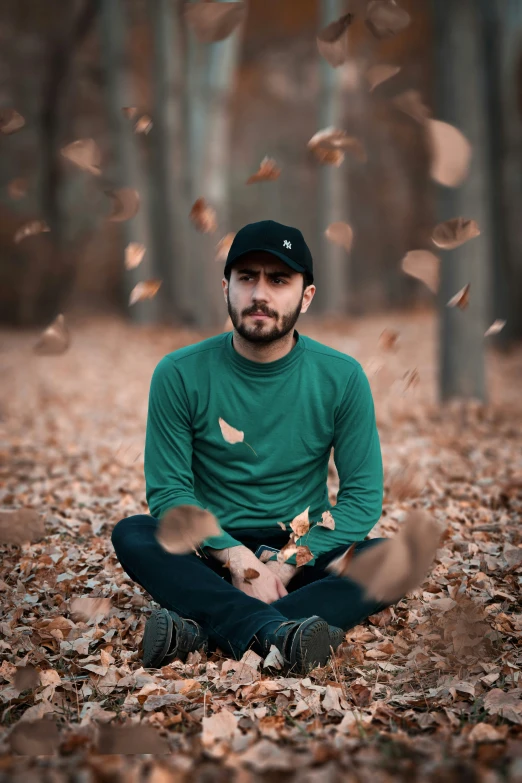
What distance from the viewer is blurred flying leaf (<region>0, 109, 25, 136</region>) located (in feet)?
10.4

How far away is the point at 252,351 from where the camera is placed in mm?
3012

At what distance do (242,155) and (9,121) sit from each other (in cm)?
1349

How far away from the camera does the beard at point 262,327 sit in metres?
2.89

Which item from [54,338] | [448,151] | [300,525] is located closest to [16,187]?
[54,338]

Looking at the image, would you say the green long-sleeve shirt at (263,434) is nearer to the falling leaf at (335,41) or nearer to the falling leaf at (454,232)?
the falling leaf at (454,232)

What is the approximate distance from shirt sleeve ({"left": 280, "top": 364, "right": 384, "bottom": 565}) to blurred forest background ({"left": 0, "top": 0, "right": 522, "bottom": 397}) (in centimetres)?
375

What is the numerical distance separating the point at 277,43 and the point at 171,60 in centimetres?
540

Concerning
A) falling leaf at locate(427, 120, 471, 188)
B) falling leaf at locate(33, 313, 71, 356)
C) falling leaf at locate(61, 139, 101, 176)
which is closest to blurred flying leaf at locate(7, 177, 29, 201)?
falling leaf at locate(61, 139, 101, 176)

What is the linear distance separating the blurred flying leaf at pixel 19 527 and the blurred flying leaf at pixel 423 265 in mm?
1976

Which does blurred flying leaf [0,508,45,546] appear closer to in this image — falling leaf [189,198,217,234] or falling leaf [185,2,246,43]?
falling leaf [189,198,217,234]

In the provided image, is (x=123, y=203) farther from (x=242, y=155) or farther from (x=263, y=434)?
(x=242, y=155)

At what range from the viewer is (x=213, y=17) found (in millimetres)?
3172

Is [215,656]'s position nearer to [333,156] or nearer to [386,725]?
[386,725]

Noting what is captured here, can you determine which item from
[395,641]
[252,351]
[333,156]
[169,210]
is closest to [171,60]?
[169,210]
